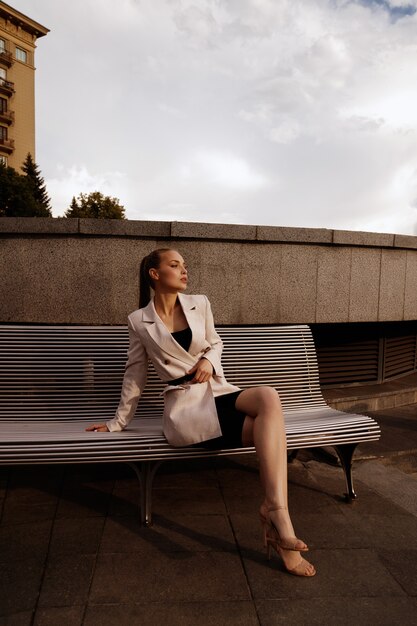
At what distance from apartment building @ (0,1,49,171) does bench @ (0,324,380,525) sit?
176ft

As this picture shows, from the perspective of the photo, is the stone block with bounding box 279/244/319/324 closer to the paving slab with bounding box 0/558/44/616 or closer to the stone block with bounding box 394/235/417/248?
the stone block with bounding box 394/235/417/248

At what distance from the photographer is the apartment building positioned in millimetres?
51781

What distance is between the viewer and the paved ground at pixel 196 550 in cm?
222

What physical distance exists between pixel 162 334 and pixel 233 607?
1.54m

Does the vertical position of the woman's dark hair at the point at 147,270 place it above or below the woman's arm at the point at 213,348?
above

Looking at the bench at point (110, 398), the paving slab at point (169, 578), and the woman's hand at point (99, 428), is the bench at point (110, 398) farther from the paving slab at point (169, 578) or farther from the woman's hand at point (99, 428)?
the paving slab at point (169, 578)

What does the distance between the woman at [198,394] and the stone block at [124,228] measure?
1633 mm

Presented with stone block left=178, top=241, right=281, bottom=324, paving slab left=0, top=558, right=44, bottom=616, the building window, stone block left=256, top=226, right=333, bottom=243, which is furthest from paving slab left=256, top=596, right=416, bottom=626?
the building window

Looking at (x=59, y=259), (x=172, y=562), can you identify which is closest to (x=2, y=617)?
(x=172, y=562)

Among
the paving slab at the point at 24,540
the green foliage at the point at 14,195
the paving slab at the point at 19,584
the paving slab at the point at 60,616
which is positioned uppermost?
the green foliage at the point at 14,195

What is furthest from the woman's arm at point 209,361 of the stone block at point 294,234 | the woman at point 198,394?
the stone block at point 294,234

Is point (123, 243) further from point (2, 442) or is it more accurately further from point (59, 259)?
point (2, 442)

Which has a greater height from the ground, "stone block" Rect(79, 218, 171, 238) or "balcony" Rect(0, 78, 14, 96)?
"balcony" Rect(0, 78, 14, 96)

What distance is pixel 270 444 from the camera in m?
2.68
